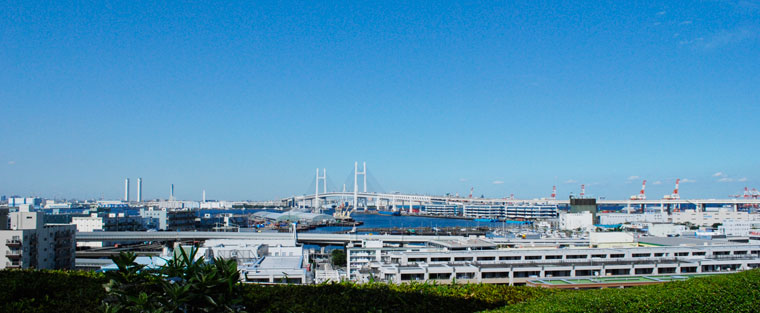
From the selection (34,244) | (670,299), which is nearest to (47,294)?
(670,299)

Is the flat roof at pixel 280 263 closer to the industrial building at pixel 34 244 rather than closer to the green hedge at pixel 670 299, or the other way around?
the industrial building at pixel 34 244

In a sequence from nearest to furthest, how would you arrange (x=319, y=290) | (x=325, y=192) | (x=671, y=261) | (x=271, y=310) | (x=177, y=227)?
(x=271, y=310) → (x=319, y=290) → (x=671, y=261) → (x=177, y=227) → (x=325, y=192)

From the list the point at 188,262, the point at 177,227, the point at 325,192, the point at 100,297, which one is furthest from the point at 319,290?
the point at 325,192

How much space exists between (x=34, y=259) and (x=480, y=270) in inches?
163

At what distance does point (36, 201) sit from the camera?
118 feet

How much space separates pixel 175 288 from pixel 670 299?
1.19 metres

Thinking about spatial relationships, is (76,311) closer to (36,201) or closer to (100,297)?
(100,297)

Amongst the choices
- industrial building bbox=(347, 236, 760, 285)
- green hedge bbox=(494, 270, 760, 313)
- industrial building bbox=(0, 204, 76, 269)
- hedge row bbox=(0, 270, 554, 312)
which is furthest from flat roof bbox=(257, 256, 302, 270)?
green hedge bbox=(494, 270, 760, 313)

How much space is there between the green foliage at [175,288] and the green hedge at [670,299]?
596 millimetres

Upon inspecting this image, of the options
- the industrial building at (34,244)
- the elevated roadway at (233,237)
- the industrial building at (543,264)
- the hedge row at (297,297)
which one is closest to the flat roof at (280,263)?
the industrial building at (543,264)

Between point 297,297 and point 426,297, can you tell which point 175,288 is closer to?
point 297,297

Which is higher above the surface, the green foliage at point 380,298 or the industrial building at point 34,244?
the green foliage at point 380,298

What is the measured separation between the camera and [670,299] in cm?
131

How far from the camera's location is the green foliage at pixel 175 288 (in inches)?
36.8
